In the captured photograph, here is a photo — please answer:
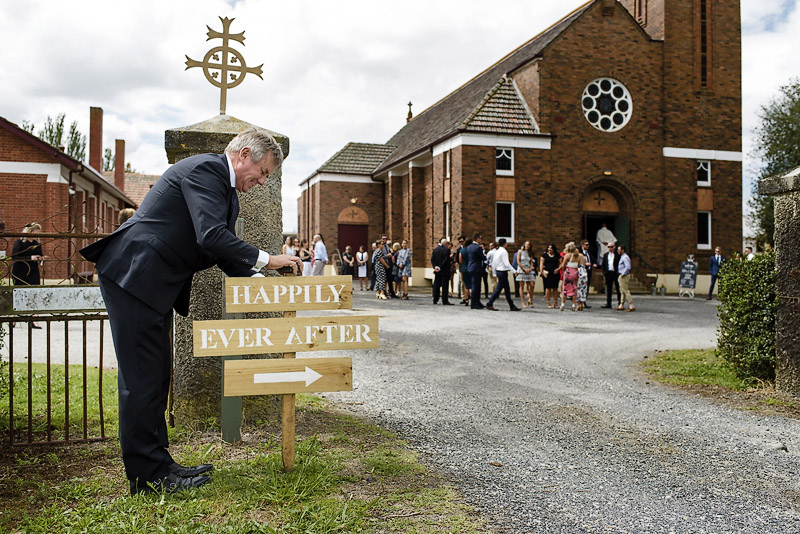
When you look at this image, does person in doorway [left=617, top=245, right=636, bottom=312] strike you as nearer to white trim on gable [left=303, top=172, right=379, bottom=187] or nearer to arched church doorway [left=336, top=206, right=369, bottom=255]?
arched church doorway [left=336, top=206, right=369, bottom=255]

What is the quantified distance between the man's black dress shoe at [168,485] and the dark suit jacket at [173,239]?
0.89 meters

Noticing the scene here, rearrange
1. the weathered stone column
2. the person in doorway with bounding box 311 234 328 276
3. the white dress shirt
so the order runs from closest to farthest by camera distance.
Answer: the weathered stone column
the white dress shirt
the person in doorway with bounding box 311 234 328 276

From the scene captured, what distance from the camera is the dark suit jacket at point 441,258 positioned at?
17594 mm

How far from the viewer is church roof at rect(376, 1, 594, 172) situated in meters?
24.4

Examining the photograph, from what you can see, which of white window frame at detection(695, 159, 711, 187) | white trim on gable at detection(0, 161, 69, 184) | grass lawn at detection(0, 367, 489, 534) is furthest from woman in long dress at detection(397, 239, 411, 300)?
grass lawn at detection(0, 367, 489, 534)

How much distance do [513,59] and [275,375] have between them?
1097 inches

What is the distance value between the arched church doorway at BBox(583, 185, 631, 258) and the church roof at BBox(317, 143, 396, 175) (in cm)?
1400

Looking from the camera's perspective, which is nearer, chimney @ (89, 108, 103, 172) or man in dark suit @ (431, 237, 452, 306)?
man in dark suit @ (431, 237, 452, 306)

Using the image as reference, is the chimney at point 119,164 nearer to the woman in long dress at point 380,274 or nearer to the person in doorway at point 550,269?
the woman in long dress at point 380,274

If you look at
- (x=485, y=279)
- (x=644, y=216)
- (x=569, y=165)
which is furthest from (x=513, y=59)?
(x=485, y=279)

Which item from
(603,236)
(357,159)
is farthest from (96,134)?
(603,236)

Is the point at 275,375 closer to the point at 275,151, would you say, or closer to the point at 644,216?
the point at 275,151

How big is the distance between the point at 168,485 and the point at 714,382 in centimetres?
595

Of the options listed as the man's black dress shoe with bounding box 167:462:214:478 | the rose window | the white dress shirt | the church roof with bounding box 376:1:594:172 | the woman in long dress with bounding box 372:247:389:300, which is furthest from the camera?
the rose window
